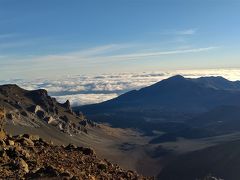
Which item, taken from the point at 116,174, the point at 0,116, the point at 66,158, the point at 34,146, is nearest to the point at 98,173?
the point at 116,174

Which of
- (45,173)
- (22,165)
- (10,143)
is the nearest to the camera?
(45,173)

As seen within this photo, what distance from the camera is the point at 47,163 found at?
1505 inches

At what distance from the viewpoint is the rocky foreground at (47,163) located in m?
32.6

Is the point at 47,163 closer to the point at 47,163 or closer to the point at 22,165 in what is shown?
the point at 47,163

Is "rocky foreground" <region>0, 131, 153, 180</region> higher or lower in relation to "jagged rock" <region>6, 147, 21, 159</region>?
lower

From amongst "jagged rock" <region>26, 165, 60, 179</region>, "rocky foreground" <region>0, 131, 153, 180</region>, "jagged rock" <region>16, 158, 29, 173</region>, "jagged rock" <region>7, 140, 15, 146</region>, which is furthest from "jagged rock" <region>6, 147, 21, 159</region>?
"jagged rock" <region>26, 165, 60, 179</region>

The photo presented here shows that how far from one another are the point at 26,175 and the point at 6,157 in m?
5.05

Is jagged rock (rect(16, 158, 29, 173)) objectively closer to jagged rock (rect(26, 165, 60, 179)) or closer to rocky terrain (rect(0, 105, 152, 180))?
rocky terrain (rect(0, 105, 152, 180))

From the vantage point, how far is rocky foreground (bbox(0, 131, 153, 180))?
32625 millimetres

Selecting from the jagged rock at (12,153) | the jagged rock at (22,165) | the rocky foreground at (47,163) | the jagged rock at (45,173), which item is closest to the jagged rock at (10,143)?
the rocky foreground at (47,163)

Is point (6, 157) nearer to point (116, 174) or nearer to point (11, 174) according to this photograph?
point (11, 174)

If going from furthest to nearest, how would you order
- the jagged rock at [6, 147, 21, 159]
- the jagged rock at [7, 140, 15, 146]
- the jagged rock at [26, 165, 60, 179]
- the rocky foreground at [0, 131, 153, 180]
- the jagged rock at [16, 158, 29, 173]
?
the jagged rock at [7, 140, 15, 146], the jagged rock at [6, 147, 21, 159], the jagged rock at [16, 158, 29, 173], the rocky foreground at [0, 131, 153, 180], the jagged rock at [26, 165, 60, 179]

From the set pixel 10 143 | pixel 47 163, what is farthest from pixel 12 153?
pixel 10 143

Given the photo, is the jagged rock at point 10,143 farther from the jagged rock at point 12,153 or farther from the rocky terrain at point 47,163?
the jagged rock at point 12,153
